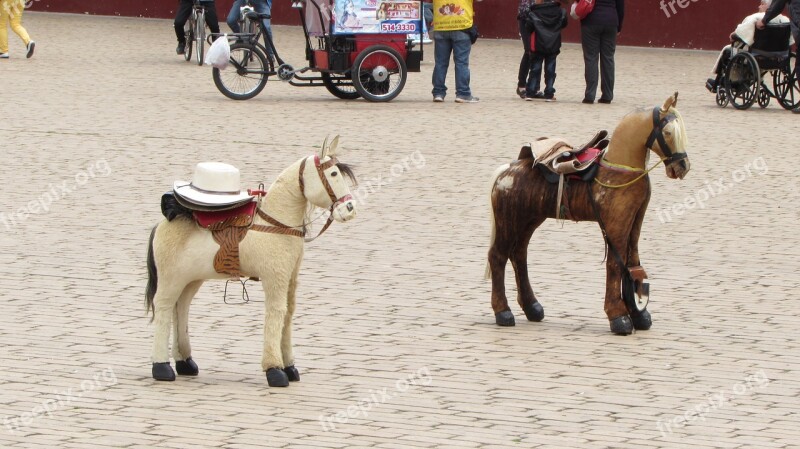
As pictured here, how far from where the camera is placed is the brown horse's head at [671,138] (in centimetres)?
792

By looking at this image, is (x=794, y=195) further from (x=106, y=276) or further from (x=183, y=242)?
(x=183, y=242)

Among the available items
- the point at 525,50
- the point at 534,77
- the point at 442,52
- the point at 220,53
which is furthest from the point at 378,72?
the point at 534,77

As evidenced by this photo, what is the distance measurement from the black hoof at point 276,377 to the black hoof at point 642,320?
233 cm

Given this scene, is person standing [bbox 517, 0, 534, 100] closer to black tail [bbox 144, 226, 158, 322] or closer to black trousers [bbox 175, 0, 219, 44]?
black trousers [bbox 175, 0, 219, 44]

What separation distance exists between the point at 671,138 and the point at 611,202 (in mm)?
485

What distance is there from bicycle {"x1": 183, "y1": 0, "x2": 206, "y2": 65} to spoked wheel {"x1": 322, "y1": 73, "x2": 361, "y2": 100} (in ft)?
14.2

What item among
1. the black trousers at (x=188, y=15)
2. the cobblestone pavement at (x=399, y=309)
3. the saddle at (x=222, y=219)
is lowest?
the cobblestone pavement at (x=399, y=309)

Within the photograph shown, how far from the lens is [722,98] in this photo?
19.7 meters

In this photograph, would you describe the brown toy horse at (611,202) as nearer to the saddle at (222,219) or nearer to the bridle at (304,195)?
the bridle at (304,195)

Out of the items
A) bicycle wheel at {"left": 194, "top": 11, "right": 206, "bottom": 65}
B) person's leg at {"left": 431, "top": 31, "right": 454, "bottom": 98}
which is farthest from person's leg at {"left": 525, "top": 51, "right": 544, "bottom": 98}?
bicycle wheel at {"left": 194, "top": 11, "right": 206, "bottom": 65}

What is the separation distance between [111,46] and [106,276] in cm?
1820

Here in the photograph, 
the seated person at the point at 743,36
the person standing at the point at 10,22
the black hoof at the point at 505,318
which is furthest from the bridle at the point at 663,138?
the person standing at the point at 10,22

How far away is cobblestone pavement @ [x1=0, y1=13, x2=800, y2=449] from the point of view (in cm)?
631

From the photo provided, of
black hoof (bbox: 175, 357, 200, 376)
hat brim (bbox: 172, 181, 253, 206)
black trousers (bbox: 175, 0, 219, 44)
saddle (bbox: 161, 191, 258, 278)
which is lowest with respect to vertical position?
black hoof (bbox: 175, 357, 200, 376)
